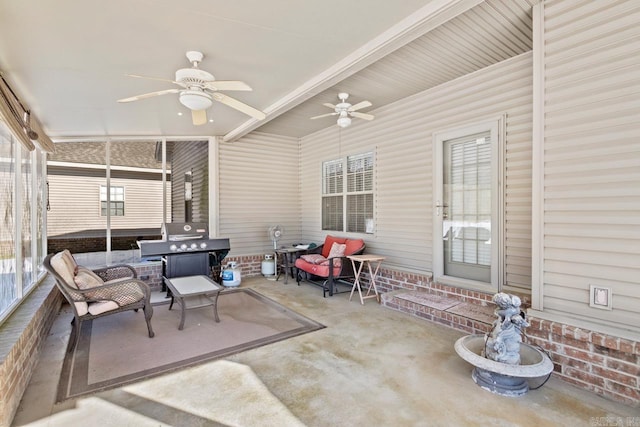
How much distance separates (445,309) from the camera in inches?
151

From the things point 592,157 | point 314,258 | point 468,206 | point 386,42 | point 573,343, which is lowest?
point 573,343

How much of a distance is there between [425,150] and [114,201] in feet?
19.1

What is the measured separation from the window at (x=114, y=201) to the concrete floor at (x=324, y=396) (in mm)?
3313

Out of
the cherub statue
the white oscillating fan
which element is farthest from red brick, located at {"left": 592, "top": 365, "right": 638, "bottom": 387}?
the white oscillating fan

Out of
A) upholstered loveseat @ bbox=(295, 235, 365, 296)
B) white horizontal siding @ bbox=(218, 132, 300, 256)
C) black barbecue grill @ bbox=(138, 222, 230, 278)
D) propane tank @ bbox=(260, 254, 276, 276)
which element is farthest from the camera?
propane tank @ bbox=(260, 254, 276, 276)

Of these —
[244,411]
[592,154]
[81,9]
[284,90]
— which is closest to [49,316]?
[244,411]

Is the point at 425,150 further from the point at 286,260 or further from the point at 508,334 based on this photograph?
the point at 286,260

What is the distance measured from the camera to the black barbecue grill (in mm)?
5129

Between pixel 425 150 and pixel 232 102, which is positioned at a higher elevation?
A: pixel 232 102

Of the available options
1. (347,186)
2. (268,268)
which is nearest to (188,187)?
(268,268)

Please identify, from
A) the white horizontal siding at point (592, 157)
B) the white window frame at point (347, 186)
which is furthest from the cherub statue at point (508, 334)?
the white window frame at point (347, 186)

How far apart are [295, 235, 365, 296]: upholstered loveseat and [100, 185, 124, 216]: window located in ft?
12.0

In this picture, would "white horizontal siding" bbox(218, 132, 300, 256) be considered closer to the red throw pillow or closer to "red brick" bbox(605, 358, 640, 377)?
the red throw pillow

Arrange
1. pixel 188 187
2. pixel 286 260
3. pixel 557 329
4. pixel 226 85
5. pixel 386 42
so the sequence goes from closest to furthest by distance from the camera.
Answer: pixel 557 329
pixel 386 42
pixel 226 85
pixel 286 260
pixel 188 187
